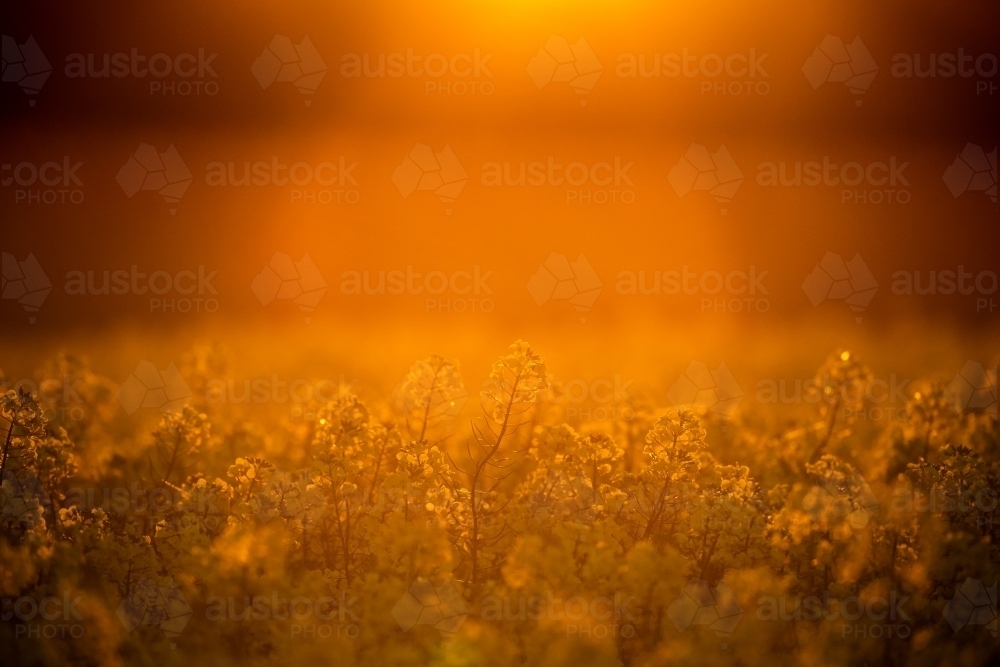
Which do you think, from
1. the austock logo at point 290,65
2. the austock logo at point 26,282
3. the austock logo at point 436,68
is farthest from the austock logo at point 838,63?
the austock logo at point 26,282

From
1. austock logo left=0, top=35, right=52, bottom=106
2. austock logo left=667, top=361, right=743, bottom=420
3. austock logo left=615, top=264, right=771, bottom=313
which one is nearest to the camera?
austock logo left=667, top=361, right=743, bottom=420

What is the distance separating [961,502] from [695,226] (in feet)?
12.0

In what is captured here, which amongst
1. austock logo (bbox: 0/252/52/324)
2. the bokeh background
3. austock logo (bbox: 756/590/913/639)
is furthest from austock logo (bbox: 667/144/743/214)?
austock logo (bbox: 0/252/52/324)

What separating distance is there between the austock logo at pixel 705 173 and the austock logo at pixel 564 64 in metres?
0.82

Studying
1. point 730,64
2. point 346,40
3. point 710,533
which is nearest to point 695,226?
point 730,64

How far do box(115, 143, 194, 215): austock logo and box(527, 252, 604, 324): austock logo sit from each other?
2.49 m

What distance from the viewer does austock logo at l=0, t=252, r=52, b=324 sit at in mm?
5195

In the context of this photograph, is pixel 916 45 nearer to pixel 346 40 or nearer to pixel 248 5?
pixel 346 40

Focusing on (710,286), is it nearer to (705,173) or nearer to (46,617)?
(705,173)

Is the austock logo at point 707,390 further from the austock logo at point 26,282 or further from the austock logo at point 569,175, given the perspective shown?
the austock logo at point 26,282

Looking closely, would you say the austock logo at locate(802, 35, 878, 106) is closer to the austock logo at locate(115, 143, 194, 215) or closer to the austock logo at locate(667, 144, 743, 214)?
the austock logo at locate(667, 144, 743, 214)

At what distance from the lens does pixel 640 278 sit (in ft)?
18.3

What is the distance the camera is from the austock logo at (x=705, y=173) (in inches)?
217

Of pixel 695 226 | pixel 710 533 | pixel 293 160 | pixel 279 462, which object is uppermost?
pixel 293 160
